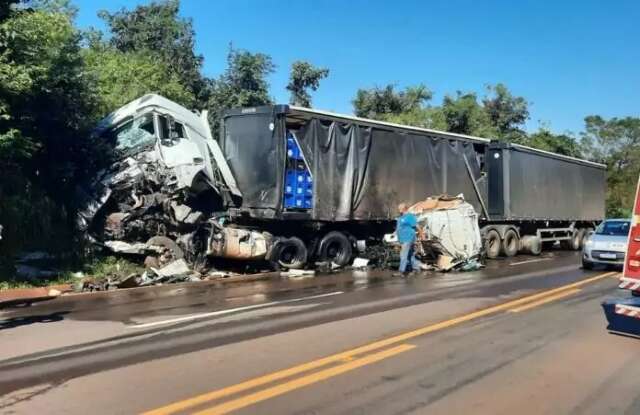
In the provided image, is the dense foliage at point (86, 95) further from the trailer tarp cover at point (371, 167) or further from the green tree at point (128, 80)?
the trailer tarp cover at point (371, 167)

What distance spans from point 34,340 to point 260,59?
21521 millimetres

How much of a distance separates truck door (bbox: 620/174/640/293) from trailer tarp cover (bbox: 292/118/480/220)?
8.81 m

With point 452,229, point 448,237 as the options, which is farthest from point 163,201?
point 452,229

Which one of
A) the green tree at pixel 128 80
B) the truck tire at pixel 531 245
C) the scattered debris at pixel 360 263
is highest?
the green tree at pixel 128 80

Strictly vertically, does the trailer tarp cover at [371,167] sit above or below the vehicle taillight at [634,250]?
above

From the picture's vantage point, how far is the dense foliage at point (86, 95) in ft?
40.5

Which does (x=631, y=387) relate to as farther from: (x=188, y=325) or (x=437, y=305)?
(x=188, y=325)

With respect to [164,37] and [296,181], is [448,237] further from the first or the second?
[164,37]

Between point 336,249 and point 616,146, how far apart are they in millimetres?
46477

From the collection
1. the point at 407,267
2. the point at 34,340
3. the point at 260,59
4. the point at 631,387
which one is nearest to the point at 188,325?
the point at 34,340

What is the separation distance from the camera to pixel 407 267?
15.2 m

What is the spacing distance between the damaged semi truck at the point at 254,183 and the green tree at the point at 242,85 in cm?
1091

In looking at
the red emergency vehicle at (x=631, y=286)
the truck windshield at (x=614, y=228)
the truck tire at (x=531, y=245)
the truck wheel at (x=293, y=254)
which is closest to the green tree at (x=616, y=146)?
the truck tire at (x=531, y=245)

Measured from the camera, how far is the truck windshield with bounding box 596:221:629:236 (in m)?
16.2
